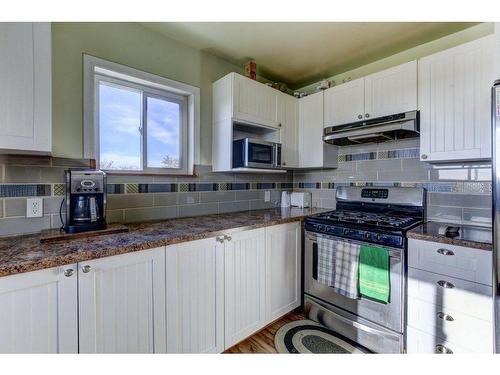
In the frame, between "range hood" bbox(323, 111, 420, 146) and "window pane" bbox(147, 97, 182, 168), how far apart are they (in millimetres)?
1494

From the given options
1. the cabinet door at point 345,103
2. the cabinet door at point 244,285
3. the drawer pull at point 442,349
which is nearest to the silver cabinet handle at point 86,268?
the cabinet door at point 244,285

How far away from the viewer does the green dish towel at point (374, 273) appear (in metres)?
1.65

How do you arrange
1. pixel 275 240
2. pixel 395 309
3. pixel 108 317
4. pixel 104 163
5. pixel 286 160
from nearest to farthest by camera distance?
1. pixel 108 317
2. pixel 395 309
3. pixel 104 163
4. pixel 275 240
5. pixel 286 160

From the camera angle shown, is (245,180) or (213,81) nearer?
(213,81)

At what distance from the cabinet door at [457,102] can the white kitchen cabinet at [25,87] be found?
98.8 inches

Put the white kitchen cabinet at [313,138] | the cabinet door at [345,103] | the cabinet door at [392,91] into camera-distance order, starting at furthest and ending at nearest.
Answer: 1. the white kitchen cabinet at [313,138]
2. the cabinet door at [345,103]
3. the cabinet door at [392,91]

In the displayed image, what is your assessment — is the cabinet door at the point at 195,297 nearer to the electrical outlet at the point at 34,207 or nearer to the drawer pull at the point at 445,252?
the electrical outlet at the point at 34,207

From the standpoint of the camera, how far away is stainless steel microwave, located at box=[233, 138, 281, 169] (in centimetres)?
213

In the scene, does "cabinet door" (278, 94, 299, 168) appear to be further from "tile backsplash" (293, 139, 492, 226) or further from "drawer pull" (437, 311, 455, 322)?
"drawer pull" (437, 311, 455, 322)

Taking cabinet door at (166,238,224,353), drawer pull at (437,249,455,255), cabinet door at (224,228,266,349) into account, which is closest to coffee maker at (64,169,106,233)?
cabinet door at (166,238,224,353)

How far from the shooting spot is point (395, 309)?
5.35 feet
